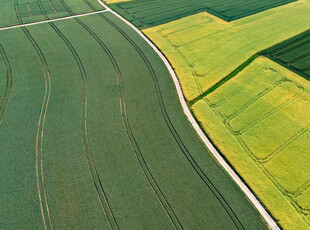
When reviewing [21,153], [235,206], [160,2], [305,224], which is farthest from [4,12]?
[305,224]

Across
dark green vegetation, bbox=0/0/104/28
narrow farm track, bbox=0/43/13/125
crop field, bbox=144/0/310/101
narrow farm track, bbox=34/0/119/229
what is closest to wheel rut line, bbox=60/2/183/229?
narrow farm track, bbox=34/0/119/229

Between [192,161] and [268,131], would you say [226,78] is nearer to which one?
[268,131]

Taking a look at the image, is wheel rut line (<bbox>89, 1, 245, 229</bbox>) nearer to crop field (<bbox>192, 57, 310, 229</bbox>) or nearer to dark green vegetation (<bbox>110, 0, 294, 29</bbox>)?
crop field (<bbox>192, 57, 310, 229</bbox>)

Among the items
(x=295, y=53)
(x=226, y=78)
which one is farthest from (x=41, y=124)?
(x=295, y=53)

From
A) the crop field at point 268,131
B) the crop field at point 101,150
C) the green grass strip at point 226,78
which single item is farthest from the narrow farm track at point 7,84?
the crop field at point 268,131

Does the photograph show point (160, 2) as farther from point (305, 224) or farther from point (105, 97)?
point (305, 224)

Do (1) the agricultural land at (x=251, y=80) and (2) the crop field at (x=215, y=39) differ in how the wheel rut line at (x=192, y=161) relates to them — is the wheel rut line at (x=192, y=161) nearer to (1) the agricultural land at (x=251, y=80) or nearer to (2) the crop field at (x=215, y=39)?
(1) the agricultural land at (x=251, y=80)
